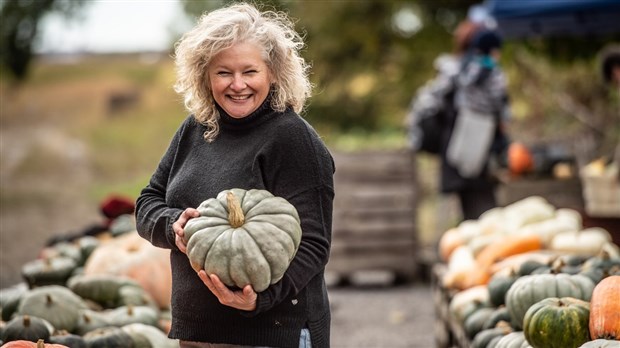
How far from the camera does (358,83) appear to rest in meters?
18.3

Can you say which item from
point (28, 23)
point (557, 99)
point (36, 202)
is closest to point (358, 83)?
point (557, 99)

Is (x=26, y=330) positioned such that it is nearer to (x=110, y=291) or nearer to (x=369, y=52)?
(x=110, y=291)

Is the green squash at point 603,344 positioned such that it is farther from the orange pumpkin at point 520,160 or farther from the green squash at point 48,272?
the orange pumpkin at point 520,160

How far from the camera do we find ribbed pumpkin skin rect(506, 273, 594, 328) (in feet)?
14.7

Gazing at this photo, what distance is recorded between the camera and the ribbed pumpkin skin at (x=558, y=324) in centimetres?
Answer: 398

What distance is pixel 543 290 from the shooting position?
4523 millimetres

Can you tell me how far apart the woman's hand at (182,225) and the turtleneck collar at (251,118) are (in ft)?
1.01

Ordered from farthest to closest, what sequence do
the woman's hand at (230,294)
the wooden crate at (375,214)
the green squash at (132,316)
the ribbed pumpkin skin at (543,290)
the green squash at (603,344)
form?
the wooden crate at (375,214) < the green squash at (132,316) < the ribbed pumpkin skin at (543,290) < the green squash at (603,344) < the woman's hand at (230,294)

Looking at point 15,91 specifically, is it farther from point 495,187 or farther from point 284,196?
point 284,196

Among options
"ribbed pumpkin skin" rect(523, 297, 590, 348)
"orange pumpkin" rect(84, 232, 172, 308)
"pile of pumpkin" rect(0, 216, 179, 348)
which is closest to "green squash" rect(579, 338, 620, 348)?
"ribbed pumpkin skin" rect(523, 297, 590, 348)

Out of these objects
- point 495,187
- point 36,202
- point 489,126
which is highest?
point 489,126

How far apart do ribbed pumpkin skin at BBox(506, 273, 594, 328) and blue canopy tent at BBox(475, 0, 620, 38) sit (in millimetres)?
3760

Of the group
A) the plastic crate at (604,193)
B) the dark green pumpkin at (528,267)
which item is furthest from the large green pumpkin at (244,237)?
the plastic crate at (604,193)

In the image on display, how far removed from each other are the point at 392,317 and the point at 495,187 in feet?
5.12
